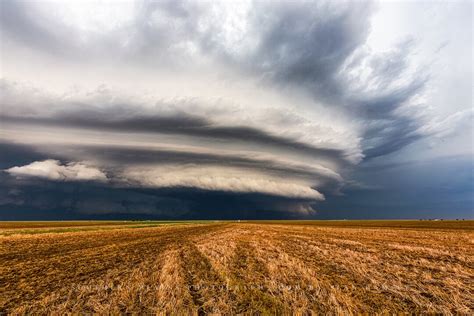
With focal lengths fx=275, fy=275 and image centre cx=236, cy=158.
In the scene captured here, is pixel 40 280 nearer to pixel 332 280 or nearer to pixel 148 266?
pixel 148 266

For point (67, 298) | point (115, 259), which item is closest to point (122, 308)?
point (67, 298)

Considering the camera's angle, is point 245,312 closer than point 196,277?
Yes

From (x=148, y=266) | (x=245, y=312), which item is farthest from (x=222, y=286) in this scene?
(x=148, y=266)

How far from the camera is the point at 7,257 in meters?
21.7

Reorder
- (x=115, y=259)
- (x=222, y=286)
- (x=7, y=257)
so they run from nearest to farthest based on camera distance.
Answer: (x=222, y=286) < (x=115, y=259) < (x=7, y=257)

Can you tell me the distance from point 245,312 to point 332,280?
5.89 metres

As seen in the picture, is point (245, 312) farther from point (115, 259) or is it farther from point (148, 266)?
point (115, 259)

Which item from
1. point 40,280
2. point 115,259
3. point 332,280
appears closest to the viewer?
point 332,280

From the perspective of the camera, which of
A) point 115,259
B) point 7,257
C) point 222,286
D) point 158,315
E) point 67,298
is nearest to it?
point 158,315

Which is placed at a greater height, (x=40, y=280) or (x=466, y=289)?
(x=466, y=289)

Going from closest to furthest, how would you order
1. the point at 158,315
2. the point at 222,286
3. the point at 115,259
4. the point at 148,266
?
the point at 158,315, the point at 222,286, the point at 148,266, the point at 115,259

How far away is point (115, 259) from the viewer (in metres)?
19.7

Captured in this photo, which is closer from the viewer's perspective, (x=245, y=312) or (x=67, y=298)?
(x=245, y=312)

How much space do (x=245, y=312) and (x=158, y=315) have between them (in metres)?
2.59
